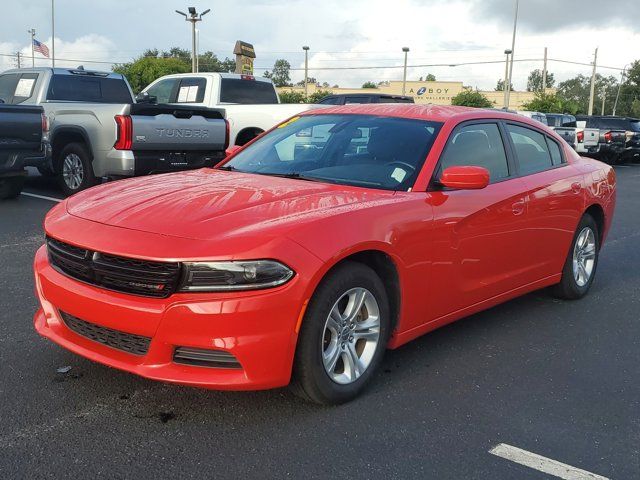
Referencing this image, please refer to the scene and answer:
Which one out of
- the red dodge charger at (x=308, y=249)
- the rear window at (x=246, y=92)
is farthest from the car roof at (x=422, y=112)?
the rear window at (x=246, y=92)

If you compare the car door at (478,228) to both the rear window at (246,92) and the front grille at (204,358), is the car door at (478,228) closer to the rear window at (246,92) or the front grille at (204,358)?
the front grille at (204,358)

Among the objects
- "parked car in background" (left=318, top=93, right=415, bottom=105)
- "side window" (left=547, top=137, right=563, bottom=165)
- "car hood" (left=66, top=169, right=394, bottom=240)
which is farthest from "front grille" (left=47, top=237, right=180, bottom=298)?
"parked car in background" (left=318, top=93, right=415, bottom=105)

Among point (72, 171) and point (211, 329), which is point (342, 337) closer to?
point (211, 329)

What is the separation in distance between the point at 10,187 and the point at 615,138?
65.4 ft

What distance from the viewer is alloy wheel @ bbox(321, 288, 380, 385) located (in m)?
3.51

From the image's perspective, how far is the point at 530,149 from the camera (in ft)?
17.3

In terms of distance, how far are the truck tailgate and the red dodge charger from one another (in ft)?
14.2

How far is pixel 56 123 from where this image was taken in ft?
33.2

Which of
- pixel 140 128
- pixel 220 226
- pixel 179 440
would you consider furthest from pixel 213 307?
pixel 140 128

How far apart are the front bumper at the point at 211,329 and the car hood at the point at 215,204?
321 millimetres

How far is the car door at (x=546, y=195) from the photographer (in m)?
4.99

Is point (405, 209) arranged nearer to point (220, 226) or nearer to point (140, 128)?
point (220, 226)

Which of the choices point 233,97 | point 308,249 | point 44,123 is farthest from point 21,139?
point 308,249

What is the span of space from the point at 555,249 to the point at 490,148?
43.0 inches
